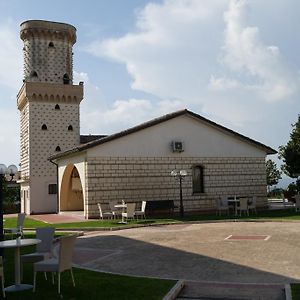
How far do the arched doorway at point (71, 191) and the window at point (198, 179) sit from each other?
789 centimetres

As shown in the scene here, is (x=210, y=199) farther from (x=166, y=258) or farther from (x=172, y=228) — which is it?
(x=166, y=258)

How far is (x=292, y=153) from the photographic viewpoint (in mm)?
38469

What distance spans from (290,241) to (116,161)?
42.8 ft

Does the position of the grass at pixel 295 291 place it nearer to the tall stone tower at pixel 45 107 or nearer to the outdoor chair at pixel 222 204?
the outdoor chair at pixel 222 204

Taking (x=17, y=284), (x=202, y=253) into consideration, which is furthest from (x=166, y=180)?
(x=17, y=284)

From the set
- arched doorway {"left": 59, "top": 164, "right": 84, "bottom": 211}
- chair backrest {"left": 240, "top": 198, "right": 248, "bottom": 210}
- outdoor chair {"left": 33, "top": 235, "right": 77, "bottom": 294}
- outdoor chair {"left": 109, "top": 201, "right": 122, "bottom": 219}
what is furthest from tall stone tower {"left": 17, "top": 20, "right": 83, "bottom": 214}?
outdoor chair {"left": 33, "top": 235, "right": 77, "bottom": 294}

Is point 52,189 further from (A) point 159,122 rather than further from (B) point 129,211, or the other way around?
(B) point 129,211

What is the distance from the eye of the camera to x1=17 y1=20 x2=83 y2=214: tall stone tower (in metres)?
35.7

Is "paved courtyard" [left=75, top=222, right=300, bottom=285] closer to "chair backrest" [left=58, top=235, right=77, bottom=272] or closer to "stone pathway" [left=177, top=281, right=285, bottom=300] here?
"stone pathway" [left=177, top=281, right=285, bottom=300]

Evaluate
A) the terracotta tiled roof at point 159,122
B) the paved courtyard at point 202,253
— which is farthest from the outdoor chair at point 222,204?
the paved courtyard at point 202,253

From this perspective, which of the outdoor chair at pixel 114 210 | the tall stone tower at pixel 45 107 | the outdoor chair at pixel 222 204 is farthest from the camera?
the tall stone tower at pixel 45 107

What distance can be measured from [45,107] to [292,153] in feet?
65.9

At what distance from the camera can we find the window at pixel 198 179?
27391 millimetres

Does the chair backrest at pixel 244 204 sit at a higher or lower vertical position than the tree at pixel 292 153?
lower
